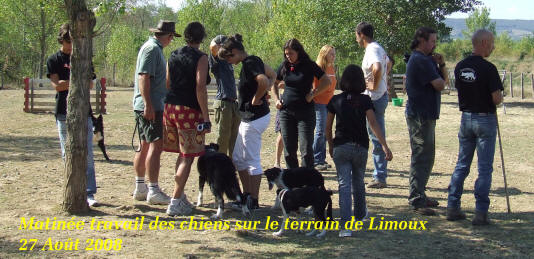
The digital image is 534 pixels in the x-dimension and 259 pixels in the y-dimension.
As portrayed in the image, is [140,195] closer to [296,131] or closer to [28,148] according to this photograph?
[296,131]

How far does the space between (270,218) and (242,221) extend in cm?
31

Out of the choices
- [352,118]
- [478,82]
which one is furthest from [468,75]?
[352,118]

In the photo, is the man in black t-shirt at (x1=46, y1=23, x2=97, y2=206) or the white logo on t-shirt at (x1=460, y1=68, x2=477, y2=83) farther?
the man in black t-shirt at (x1=46, y1=23, x2=97, y2=206)

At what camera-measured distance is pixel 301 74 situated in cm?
599

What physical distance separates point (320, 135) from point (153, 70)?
10.7ft

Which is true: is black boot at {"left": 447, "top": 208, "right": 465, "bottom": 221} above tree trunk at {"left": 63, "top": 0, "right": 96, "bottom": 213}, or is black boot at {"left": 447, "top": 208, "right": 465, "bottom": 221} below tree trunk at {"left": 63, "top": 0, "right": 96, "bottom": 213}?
below

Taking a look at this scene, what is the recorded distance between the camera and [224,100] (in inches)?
238

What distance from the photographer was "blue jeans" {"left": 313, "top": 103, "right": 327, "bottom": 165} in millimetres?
8227

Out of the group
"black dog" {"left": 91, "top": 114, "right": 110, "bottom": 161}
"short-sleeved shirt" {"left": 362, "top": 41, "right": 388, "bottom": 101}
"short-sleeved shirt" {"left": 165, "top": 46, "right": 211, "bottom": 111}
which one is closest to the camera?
"short-sleeved shirt" {"left": 165, "top": 46, "right": 211, "bottom": 111}

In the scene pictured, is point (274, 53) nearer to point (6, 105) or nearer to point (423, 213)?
point (6, 105)

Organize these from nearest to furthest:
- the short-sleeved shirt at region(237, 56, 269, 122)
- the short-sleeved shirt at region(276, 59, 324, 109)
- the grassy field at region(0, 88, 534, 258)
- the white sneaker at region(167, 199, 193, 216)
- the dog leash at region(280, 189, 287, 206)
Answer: the grassy field at region(0, 88, 534, 258) < the dog leash at region(280, 189, 287, 206) < the white sneaker at region(167, 199, 193, 216) < the short-sleeved shirt at region(237, 56, 269, 122) < the short-sleeved shirt at region(276, 59, 324, 109)

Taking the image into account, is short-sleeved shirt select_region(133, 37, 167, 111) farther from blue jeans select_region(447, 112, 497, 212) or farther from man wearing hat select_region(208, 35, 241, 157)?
blue jeans select_region(447, 112, 497, 212)

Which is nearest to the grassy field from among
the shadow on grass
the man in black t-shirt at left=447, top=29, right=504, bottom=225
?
the shadow on grass

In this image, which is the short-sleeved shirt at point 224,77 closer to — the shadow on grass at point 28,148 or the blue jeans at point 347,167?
the blue jeans at point 347,167
